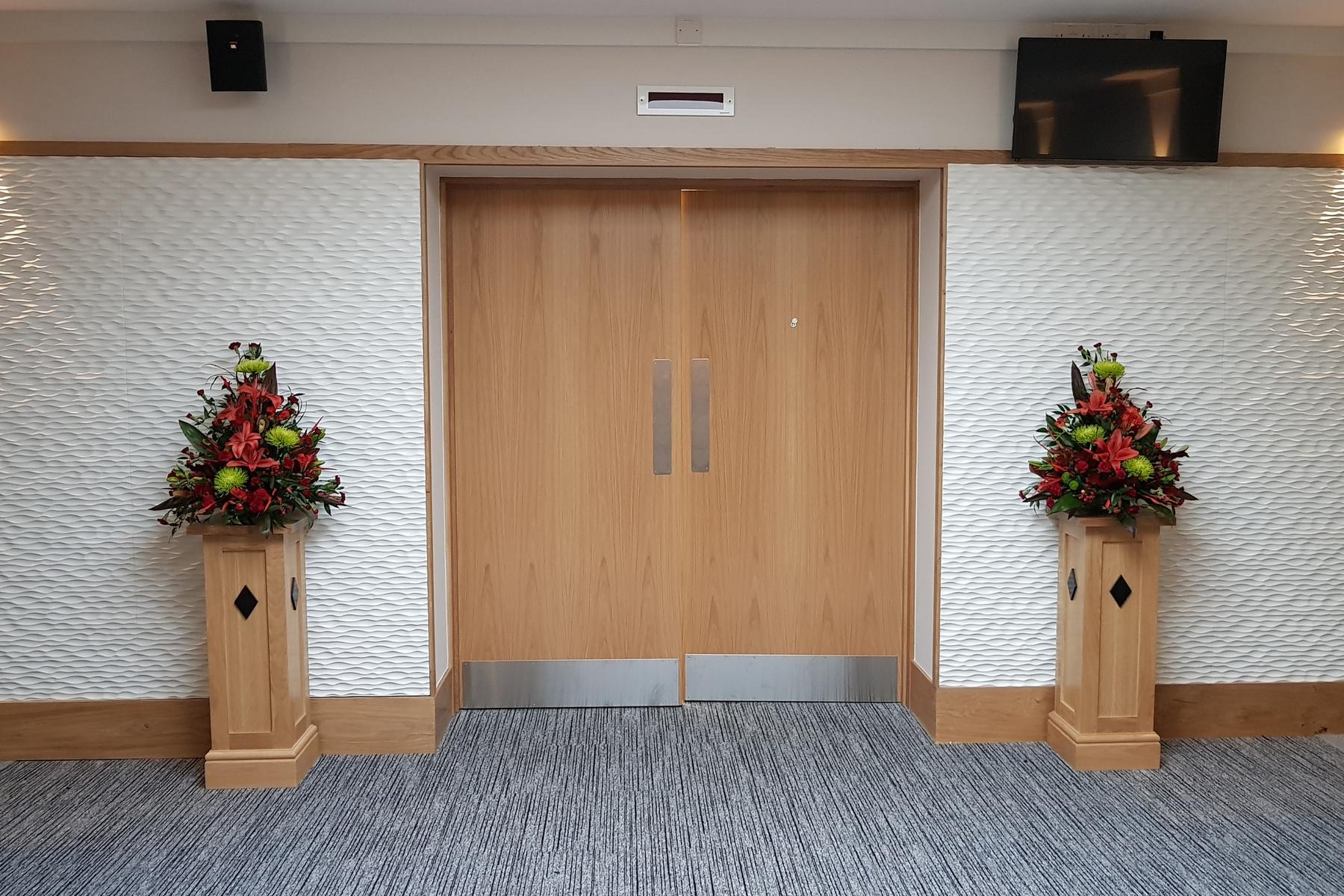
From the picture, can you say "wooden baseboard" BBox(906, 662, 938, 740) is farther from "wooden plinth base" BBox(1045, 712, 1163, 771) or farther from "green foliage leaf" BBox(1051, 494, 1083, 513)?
"green foliage leaf" BBox(1051, 494, 1083, 513)

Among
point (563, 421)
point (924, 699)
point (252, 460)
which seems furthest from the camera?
point (563, 421)

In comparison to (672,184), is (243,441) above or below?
below

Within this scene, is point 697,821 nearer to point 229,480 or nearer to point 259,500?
point 259,500

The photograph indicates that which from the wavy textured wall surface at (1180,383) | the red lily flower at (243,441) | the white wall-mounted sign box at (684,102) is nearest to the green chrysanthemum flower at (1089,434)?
the wavy textured wall surface at (1180,383)

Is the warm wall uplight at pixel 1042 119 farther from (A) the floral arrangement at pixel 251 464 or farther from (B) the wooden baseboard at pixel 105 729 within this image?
(B) the wooden baseboard at pixel 105 729

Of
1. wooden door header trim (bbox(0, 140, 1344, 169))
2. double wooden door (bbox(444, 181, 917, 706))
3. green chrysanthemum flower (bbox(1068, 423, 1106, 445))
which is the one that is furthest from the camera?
double wooden door (bbox(444, 181, 917, 706))

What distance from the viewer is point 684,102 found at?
3.38 meters

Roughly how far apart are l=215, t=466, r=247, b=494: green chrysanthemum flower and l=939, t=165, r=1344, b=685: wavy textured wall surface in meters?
2.51

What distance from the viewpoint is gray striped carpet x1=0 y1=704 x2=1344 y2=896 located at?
2.56 metres

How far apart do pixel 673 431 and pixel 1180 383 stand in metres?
1.99

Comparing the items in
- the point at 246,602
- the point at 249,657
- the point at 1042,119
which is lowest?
the point at 249,657

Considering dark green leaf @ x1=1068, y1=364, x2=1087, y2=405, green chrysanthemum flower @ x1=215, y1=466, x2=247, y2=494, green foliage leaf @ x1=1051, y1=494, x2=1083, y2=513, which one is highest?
dark green leaf @ x1=1068, y1=364, x2=1087, y2=405

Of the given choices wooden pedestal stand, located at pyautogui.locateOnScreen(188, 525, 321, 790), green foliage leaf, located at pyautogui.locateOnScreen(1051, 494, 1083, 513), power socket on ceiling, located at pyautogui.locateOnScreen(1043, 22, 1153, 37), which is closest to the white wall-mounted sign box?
power socket on ceiling, located at pyautogui.locateOnScreen(1043, 22, 1153, 37)

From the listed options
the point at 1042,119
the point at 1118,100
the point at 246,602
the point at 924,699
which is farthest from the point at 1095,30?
the point at 246,602
